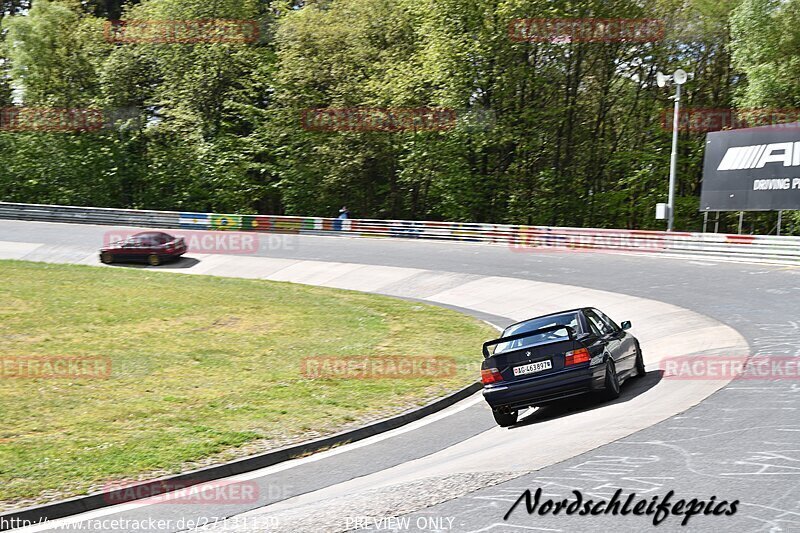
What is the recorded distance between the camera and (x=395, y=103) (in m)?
50.8

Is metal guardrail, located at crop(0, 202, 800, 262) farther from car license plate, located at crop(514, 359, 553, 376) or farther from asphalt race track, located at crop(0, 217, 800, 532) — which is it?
car license plate, located at crop(514, 359, 553, 376)

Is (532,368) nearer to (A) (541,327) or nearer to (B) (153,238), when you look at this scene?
(A) (541,327)

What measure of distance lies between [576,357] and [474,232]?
95.9 ft

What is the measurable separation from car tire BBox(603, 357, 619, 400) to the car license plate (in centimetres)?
91

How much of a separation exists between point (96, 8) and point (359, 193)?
3403 centimetres

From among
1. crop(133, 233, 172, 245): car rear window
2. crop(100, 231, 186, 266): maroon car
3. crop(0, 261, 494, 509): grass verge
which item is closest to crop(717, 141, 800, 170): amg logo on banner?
crop(0, 261, 494, 509): grass verge

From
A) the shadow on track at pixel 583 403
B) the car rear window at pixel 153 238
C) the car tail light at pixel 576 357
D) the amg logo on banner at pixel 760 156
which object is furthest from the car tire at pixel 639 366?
the car rear window at pixel 153 238

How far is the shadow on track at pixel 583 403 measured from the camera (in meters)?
11.5

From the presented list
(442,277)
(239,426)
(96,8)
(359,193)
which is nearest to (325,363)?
(239,426)

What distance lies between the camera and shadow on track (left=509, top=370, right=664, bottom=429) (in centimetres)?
1153

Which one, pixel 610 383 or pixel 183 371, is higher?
pixel 610 383

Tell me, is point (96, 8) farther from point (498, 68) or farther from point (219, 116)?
point (498, 68)

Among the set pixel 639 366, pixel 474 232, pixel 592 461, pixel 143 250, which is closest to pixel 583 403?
pixel 639 366

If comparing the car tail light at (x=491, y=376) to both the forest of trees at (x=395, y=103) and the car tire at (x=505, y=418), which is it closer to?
the car tire at (x=505, y=418)
